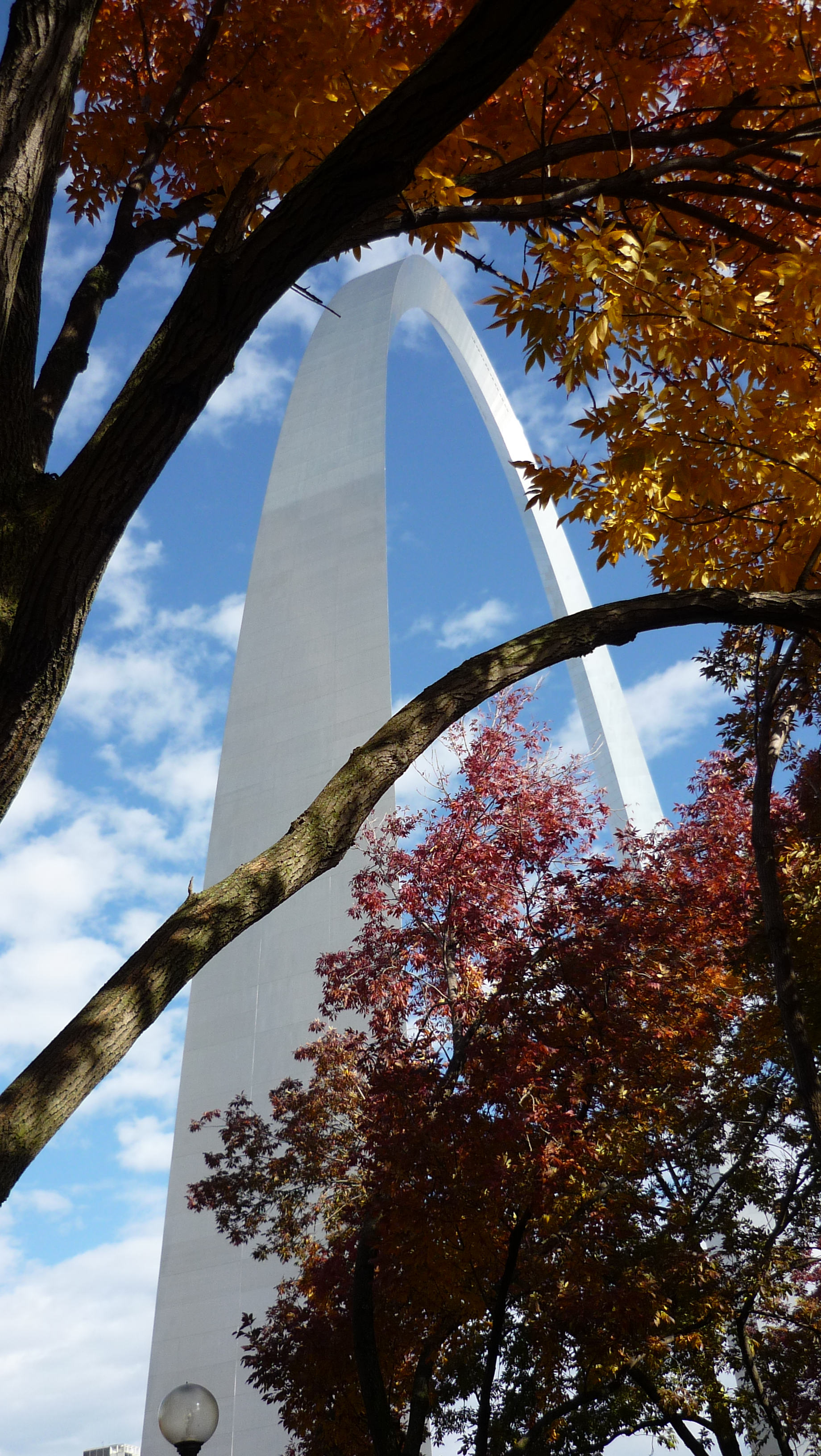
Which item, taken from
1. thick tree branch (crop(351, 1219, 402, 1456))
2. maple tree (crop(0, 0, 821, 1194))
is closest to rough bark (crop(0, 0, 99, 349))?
maple tree (crop(0, 0, 821, 1194))

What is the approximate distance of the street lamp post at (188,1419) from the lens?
6.27 m

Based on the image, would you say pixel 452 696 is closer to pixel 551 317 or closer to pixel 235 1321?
pixel 551 317

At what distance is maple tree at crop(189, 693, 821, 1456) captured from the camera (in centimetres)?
537

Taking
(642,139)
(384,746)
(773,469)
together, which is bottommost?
(384,746)

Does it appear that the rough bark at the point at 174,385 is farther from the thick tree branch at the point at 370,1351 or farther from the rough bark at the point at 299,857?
the thick tree branch at the point at 370,1351

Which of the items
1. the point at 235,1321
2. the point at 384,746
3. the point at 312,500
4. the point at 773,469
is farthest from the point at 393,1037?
the point at 312,500

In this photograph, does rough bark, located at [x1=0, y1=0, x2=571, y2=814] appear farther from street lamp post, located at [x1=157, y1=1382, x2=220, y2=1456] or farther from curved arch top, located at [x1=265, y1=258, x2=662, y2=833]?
curved arch top, located at [x1=265, y1=258, x2=662, y2=833]

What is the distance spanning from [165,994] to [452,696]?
884mm

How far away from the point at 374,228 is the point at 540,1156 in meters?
4.12

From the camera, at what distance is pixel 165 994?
1.82m

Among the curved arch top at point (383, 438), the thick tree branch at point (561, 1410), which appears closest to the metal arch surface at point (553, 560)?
the curved arch top at point (383, 438)

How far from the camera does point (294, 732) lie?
1503cm

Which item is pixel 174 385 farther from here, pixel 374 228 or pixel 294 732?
pixel 294 732

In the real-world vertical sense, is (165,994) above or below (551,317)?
below
